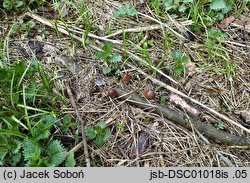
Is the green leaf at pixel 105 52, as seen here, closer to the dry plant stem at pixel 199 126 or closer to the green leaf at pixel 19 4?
the dry plant stem at pixel 199 126

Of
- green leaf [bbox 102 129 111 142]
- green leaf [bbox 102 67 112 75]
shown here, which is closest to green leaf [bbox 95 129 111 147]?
green leaf [bbox 102 129 111 142]

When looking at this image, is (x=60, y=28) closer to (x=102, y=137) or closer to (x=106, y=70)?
(x=106, y=70)

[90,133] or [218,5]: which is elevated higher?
[218,5]

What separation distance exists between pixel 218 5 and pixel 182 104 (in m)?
0.85

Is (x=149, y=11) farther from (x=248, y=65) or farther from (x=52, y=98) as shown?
(x=52, y=98)

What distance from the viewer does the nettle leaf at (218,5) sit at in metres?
2.26

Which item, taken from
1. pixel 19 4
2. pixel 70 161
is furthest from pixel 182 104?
pixel 19 4

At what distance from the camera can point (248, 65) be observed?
2.12m

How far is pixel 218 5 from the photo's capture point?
7.45ft

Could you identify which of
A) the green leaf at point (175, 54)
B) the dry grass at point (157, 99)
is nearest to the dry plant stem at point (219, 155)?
the dry grass at point (157, 99)

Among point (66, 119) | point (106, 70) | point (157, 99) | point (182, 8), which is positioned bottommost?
point (66, 119)

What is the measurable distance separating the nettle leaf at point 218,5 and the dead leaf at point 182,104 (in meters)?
0.79

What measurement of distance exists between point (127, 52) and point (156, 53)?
0.20m

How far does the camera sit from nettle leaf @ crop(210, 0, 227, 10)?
7.41 feet
